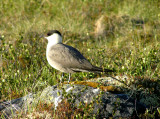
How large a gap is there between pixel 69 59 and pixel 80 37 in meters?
3.26

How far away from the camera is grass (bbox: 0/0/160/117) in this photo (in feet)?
16.4

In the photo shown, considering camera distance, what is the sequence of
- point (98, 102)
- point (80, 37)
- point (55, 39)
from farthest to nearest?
point (80, 37), point (55, 39), point (98, 102)

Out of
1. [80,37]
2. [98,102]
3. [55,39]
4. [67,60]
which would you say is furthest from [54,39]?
[80,37]

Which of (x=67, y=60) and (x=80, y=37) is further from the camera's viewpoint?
(x=80, y=37)

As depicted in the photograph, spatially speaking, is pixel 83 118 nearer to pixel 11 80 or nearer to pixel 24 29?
pixel 11 80

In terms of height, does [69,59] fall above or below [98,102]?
above

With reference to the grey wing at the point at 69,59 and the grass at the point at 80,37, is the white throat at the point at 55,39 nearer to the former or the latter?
the grey wing at the point at 69,59

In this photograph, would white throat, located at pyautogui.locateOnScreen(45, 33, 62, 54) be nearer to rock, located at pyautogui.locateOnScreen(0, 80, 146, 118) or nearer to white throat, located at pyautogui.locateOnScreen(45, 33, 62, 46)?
white throat, located at pyautogui.locateOnScreen(45, 33, 62, 46)

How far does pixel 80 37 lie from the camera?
7809mm

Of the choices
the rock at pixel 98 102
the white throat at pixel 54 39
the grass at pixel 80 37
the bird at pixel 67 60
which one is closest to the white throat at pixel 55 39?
the white throat at pixel 54 39

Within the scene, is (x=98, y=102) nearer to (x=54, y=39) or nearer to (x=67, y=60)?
(x=67, y=60)

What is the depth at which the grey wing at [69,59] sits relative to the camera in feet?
14.9

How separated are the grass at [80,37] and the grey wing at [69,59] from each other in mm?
476

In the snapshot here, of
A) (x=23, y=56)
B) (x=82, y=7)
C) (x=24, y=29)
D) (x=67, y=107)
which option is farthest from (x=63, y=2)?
(x=67, y=107)
